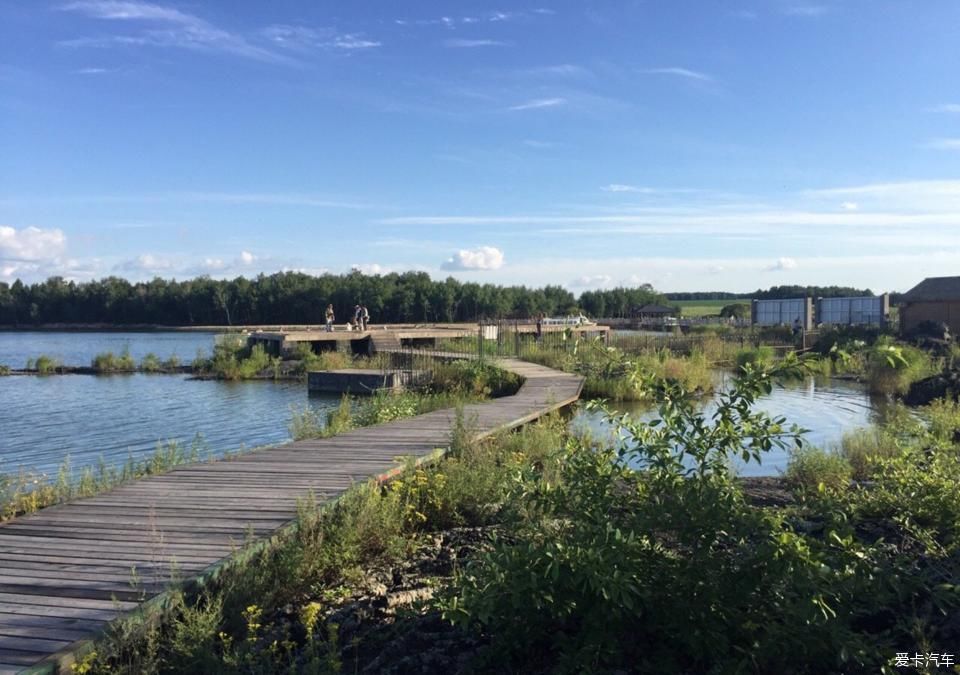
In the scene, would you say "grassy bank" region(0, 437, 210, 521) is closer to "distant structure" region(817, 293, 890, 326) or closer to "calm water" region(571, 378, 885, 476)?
"calm water" region(571, 378, 885, 476)

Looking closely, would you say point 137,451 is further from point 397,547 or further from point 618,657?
point 618,657

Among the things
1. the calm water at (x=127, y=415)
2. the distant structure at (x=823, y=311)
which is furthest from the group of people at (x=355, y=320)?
the distant structure at (x=823, y=311)

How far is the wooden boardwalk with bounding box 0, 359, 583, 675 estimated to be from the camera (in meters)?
3.95

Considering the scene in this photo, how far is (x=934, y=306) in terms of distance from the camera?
39625mm

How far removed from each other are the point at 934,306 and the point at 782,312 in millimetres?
15990

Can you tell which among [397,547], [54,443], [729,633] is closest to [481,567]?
[729,633]

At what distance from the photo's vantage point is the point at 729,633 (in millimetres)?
3428

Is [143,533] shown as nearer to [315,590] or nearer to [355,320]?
[315,590]

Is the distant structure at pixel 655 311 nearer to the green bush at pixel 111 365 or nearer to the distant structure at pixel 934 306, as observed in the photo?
the distant structure at pixel 934 306

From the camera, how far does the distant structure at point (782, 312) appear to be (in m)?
50.8

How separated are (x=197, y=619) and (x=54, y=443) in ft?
40.5

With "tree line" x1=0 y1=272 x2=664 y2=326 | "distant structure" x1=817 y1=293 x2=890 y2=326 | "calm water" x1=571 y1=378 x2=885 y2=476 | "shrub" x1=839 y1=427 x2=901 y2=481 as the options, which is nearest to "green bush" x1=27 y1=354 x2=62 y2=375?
"calm water" x1=571 y1=378 x2=885 y2=476

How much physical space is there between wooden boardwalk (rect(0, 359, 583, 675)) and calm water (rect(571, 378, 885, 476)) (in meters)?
4.26

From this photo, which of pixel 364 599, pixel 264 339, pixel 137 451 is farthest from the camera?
pixel 264 339
